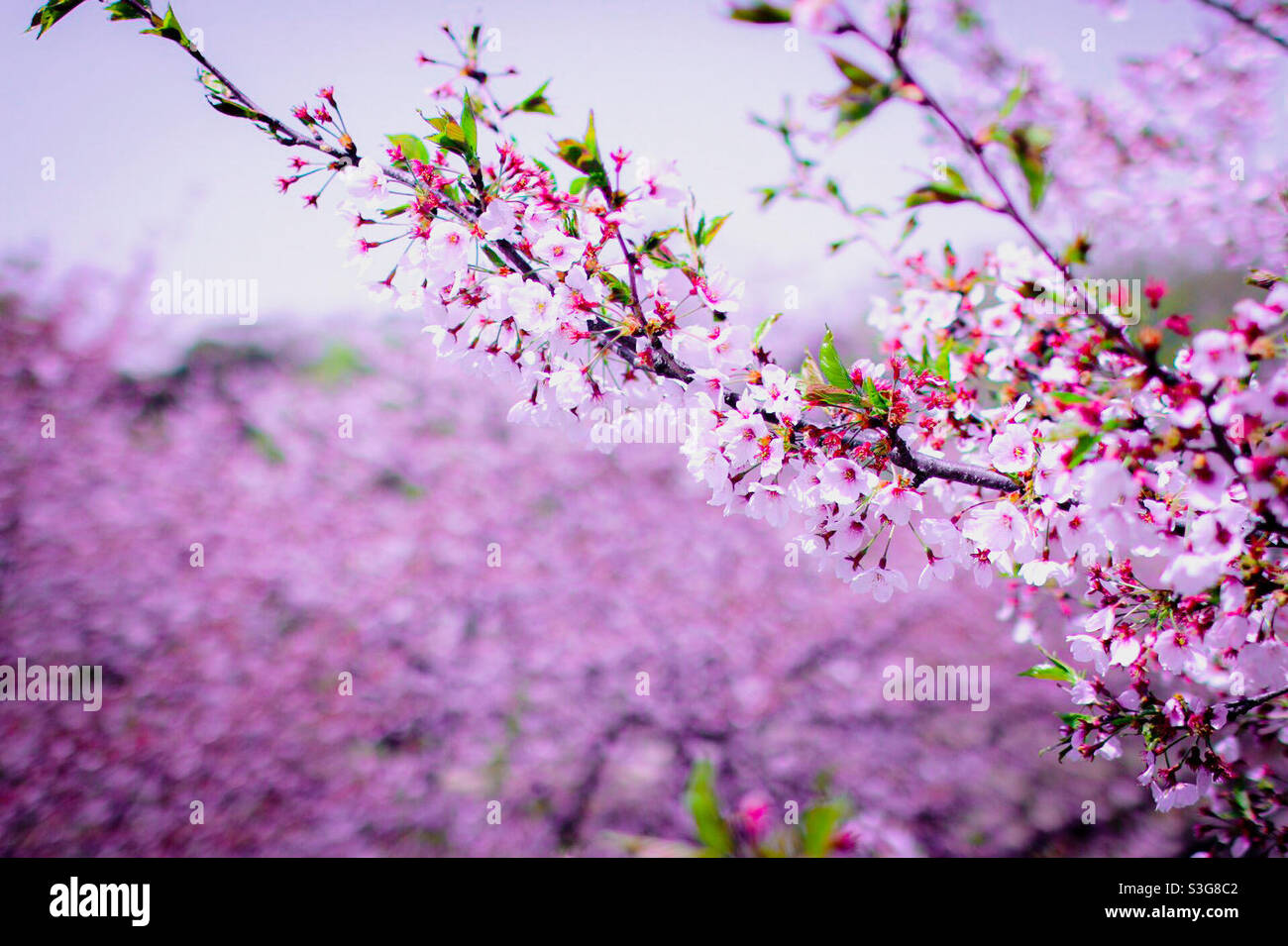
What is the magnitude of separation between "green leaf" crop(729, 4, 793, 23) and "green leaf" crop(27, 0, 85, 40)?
3.52 ft

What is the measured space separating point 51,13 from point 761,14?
114 cm

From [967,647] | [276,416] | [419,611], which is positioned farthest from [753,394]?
[276,416]

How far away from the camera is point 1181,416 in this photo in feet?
2.60

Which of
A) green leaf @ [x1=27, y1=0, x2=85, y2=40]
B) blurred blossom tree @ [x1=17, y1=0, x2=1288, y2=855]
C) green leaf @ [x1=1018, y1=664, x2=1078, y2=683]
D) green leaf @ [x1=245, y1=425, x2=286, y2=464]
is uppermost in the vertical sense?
green leaf @ [x1=245, y1=425, x2=286, y2=464]

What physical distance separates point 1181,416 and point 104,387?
326 inches

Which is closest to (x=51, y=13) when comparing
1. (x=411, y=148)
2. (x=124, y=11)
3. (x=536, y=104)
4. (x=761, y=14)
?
(x=124, y=11)

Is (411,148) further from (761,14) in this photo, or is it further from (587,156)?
(761,14)

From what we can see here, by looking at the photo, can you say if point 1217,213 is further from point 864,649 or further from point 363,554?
point 363,554

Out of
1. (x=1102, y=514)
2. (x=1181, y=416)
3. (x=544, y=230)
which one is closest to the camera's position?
(x=1181, y=416)

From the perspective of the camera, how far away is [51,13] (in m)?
1.02

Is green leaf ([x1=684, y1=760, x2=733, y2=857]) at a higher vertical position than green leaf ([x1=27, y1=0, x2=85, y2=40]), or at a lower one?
lower

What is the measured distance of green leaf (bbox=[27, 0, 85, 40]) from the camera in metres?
1.01

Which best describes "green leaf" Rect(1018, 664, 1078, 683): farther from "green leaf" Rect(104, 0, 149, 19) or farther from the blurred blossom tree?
"green leaf" Rect(104, 0, 149, 19)

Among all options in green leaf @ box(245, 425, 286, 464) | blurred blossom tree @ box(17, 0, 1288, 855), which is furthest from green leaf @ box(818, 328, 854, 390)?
green leaf @ box(245, 425, 286, 464)
